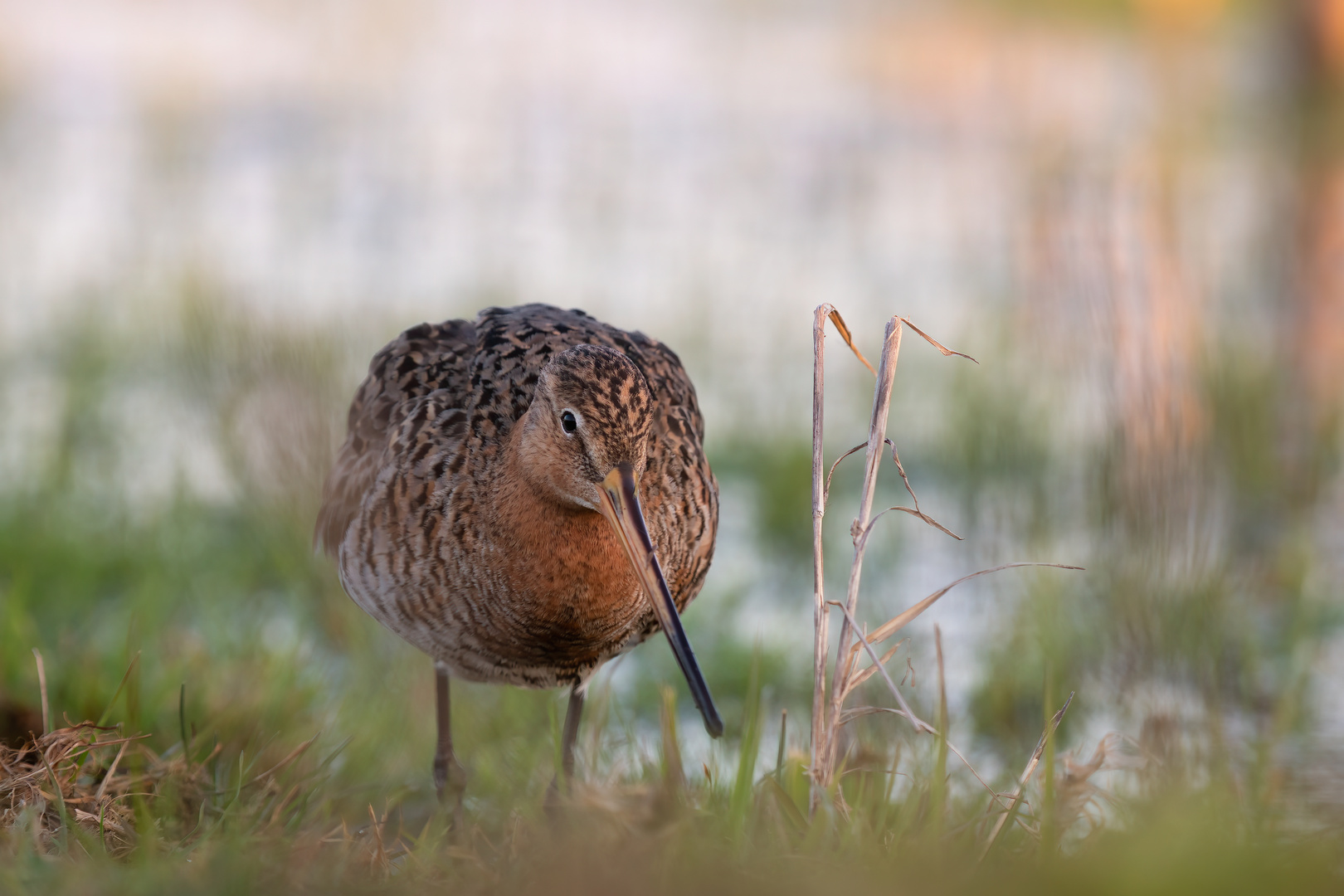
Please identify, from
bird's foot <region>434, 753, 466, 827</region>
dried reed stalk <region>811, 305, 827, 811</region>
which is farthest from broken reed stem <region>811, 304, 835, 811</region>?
bird's foot <region>434, 753, 466, 827</region>

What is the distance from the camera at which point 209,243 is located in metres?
7.36

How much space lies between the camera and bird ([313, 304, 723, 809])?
316cm

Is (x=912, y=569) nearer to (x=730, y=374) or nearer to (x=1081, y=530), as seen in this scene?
(x=1081, y=530)

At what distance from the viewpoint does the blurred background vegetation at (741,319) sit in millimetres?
4227

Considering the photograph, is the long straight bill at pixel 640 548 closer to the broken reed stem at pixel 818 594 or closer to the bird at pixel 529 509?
the bird at pixel 529 509

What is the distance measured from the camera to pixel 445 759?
3809 mm

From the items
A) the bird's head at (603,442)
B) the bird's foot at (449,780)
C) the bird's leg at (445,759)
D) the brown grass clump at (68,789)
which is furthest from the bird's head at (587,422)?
the brown grass clump at (68,789)

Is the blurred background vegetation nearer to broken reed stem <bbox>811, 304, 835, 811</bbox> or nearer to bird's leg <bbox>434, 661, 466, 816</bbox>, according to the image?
bird's leg <bbox>434, 661, 466, 816</bbox>

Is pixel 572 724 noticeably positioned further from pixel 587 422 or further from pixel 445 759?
pixel 587 422

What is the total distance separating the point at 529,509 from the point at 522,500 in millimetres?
27

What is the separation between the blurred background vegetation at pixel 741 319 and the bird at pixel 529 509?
359mm

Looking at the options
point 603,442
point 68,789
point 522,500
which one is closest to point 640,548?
point 603,442

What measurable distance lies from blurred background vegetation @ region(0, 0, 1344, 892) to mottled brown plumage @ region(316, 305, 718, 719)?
1.29ft

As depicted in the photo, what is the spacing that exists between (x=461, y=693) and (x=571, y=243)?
4.28m
